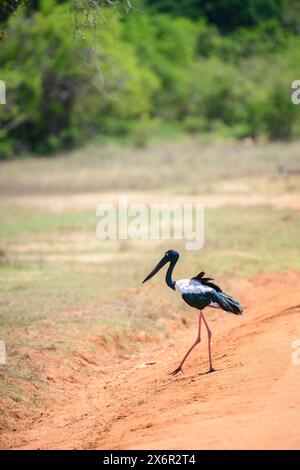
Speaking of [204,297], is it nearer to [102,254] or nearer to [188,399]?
[188,399]

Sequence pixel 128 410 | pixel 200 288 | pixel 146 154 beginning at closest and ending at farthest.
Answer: pixel 128 410
pixel 200 288
pixel 146 154

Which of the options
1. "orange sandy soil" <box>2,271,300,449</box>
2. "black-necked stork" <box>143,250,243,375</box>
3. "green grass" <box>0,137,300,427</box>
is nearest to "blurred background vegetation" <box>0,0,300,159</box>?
"green grass" <box>0,137,300,427</box>

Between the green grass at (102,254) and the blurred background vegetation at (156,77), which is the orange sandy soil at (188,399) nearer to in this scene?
the green grass at (102,254)

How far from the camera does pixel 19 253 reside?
1723 centimetres

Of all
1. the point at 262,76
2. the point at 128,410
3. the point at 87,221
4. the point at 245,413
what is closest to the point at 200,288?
the point at 128,410

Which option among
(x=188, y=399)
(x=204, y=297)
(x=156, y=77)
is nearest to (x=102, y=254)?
(x=204, y=297)

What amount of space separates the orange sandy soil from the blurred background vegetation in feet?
74.4

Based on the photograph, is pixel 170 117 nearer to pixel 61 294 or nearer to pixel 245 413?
pixel 61 294

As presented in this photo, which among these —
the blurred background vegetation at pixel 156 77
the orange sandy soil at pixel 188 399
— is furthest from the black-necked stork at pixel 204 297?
the blurred background vegetation at pixel 156 77

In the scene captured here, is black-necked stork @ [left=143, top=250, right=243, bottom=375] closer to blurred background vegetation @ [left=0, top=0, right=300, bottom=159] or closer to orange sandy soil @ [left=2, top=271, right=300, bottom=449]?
orange sandy soil @ [left=2, top=271, right=300, bottom=449]

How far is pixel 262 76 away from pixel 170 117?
5.61 meters

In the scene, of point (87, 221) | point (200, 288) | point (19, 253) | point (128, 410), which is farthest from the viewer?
point (87, 221)

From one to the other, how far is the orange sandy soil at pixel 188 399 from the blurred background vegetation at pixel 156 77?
74.4 ft

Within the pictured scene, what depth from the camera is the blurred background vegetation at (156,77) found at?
3862 centimetres
